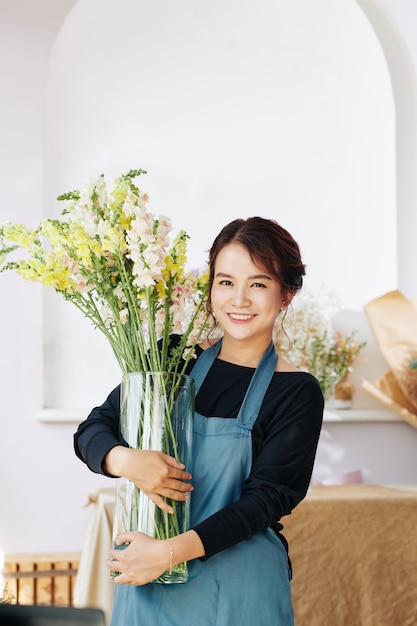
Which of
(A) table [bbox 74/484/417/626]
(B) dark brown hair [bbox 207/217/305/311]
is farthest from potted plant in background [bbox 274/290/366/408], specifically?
(B) dark brown hair [bbox 207/217/305/311]

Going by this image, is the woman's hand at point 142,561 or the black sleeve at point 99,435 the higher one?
the black sleeve at point 99,435

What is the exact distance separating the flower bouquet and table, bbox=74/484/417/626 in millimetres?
1538

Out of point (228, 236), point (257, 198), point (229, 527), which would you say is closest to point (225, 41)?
point (257, 198)

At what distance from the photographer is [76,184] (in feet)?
13.2

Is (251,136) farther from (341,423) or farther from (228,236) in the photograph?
(228,236)

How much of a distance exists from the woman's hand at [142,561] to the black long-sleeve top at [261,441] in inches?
2.6

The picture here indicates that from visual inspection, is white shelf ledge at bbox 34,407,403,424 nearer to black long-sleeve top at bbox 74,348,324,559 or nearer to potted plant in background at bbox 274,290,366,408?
potted plant in background at bbox 274,290,366,408

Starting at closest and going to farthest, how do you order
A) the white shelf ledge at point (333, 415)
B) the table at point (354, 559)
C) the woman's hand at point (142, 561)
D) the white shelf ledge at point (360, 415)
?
1. the woman's hand at point (142, 561)
2. the table at point (354, 559)
3. the white shelf ledge at point (333, 415)
4. the white shelf ledge at point (360, 415)

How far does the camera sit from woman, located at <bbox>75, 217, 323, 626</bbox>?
1.49 m

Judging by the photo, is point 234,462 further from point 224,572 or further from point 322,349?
point 322,349

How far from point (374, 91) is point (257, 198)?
75cm

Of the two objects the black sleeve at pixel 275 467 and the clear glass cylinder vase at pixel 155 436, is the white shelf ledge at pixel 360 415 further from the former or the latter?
the clear glass cylinder vase at pixel 155 436

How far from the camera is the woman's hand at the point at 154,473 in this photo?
147 cm

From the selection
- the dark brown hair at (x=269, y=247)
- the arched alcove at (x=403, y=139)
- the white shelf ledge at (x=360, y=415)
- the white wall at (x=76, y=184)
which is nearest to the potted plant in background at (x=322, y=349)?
the white shelf ledge at (x=360, y=415)
